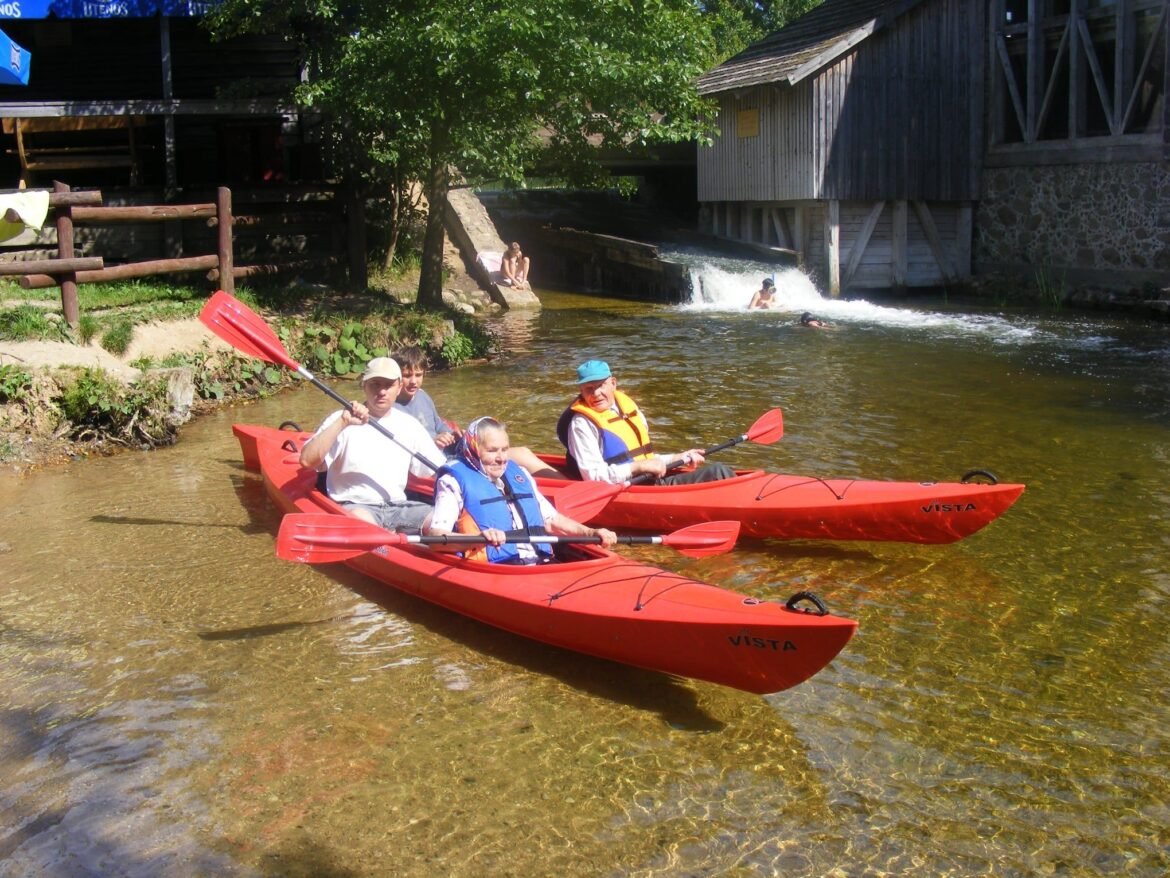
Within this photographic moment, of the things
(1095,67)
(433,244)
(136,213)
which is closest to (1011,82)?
(1095,67)

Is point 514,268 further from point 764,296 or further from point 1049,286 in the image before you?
point 1049,286

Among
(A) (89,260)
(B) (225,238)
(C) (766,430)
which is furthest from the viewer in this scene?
(B) (225,238)

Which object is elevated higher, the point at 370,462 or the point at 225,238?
the point at 225,238

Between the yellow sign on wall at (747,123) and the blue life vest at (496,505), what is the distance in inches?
586

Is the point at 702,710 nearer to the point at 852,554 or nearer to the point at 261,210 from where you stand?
the point at 852,554

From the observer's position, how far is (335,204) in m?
14.5

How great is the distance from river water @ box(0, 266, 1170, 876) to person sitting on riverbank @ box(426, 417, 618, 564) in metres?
0.44

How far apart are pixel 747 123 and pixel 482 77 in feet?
27.8

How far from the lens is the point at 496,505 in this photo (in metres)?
5.46

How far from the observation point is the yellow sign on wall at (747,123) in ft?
63.0

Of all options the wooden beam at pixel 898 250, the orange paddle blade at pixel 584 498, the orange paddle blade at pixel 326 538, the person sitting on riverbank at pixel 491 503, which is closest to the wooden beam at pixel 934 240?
the wooden beam at pixel 898 250

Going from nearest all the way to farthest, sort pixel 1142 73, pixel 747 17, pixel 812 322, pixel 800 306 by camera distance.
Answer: pixel 812 322, pixel 1142 73, pixel 800 306, pixel 747 17

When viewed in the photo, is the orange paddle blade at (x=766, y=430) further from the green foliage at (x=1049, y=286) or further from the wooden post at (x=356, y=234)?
the green foliage at (x=1049, y=286)

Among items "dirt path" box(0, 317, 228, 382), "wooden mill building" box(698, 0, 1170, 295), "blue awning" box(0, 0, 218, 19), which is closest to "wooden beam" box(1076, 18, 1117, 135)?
"wooden mill building" box(698, 0, 1170, 295)
